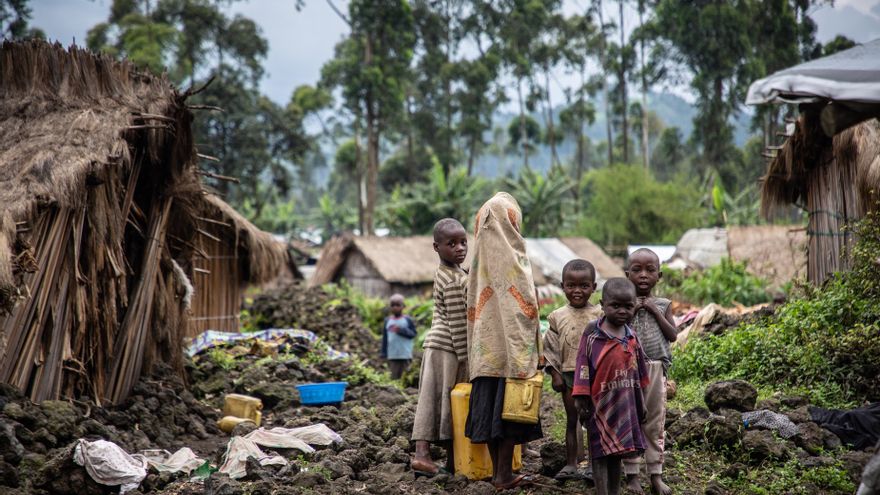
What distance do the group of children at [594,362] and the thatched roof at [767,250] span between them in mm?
11419

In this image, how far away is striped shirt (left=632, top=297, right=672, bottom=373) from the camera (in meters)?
5.45

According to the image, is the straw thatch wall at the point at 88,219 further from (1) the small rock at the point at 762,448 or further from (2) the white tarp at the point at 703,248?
(2) the white tarp at the point at 703,248

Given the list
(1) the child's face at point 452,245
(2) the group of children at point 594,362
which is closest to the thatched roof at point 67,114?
(1) the child's face at point 452,245

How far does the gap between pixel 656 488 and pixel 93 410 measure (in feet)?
16.1

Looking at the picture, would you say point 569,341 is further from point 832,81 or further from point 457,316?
point 832,81

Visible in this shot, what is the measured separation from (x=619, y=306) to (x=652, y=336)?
82 centimetres

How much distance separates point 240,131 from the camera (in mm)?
31984

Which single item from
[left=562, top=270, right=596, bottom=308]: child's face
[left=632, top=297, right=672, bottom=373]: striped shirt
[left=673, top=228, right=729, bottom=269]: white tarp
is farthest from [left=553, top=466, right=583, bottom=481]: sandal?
[left=673, top=228, right=729, bottom=269]: white tarp

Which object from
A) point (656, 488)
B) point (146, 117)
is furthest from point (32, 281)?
point (656, 488)

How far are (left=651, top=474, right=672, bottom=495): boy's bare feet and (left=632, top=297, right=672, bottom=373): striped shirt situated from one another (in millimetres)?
669

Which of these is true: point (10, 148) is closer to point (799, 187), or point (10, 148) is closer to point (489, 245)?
point (489, 245)

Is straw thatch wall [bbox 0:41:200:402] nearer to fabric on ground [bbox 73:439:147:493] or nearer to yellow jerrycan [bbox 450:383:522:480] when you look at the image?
fabric on ground [bbox 73:439:147:493]

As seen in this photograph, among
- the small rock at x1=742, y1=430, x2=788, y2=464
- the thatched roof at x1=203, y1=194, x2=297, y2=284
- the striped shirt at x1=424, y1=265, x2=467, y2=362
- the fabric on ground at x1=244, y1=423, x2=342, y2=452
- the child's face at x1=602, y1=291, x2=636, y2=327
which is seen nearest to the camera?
the child's face at x1=602, y1=291, x2=636, y2=327

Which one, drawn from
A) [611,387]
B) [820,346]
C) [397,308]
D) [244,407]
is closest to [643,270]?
[611,387]
